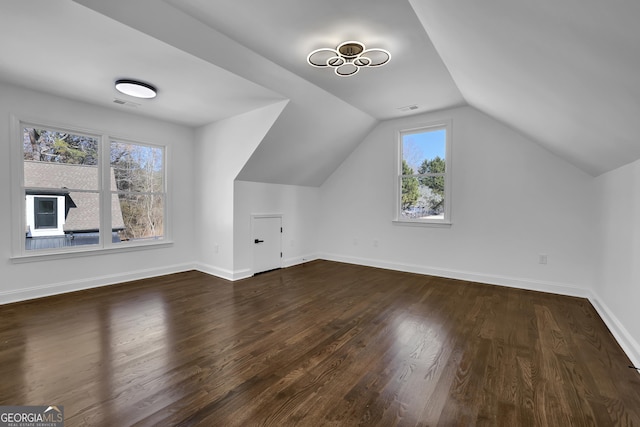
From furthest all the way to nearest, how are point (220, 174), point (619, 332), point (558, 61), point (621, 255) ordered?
point (220, 174), point (621, 255), point (619, 332), point (558, 61)

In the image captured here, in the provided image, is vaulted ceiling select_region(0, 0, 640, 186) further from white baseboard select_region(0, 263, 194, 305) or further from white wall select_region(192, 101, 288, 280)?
white baseboard select_region(0, 263, 194, 305)

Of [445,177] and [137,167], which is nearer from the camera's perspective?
[137,167]

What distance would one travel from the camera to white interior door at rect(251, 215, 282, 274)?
4777 mm

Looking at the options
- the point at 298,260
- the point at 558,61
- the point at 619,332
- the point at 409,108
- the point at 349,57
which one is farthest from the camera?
the point at 298,260

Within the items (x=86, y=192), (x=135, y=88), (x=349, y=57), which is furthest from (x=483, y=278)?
(x=86, y=192)

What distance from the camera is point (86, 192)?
3967mm

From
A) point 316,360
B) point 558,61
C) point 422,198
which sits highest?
point 558,61

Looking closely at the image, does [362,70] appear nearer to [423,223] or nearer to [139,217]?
[423,223]

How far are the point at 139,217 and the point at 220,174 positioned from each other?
1.45 m

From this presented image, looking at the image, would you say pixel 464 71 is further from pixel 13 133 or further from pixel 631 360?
pixel 13 133

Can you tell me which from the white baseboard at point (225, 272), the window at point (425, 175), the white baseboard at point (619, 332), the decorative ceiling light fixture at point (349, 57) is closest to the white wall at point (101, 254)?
the white baseboard at point (225, 272)

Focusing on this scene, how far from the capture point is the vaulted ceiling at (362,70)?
141cm

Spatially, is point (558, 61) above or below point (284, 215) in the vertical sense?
above

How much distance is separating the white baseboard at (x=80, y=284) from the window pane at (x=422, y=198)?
13.6ft
